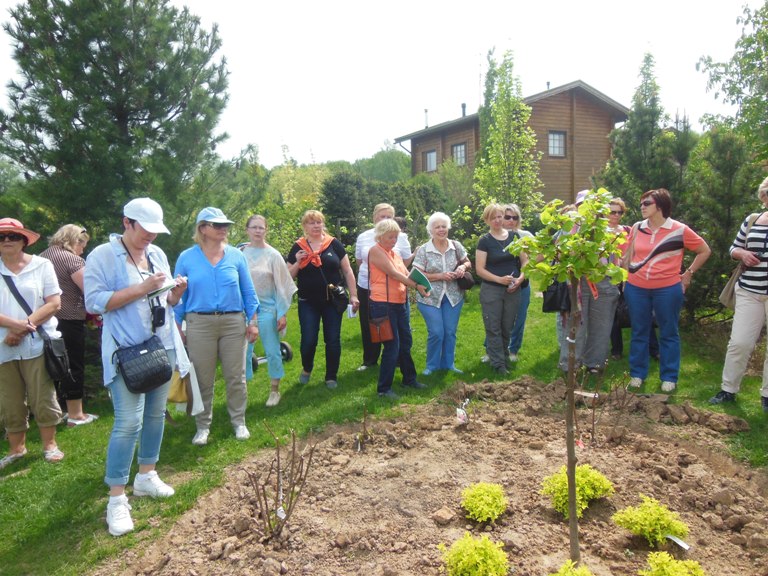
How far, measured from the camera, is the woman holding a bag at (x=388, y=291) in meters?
5.46

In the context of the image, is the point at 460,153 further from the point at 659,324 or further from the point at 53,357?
the point at 53,357

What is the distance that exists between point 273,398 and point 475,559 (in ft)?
11.6

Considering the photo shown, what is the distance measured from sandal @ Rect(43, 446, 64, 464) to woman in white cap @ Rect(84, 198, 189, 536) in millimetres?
1445

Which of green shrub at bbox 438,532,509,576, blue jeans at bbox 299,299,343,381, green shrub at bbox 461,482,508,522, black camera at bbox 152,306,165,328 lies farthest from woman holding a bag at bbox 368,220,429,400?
green shrub at bbox 438,532,509,576

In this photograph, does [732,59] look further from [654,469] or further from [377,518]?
[377,518]

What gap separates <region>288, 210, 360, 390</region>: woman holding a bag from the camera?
230 inches

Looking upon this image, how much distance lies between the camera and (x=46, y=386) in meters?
4.51

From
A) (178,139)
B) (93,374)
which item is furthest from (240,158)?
(93,374)

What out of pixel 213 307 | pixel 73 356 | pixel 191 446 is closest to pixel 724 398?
pixel 213 307

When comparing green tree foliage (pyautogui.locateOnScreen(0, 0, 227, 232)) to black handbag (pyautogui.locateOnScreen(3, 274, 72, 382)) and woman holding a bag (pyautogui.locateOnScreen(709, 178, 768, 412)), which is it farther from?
woman holding a bag (pyautogui.locateOnScreen(709, 178, 768, 412))

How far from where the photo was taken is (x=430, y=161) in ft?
90.9

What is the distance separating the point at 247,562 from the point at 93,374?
166 inches

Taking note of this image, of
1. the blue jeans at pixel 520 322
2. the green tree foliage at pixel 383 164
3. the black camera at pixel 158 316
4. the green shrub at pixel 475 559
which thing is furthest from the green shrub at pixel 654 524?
the green tree foliage at pixel 383 164

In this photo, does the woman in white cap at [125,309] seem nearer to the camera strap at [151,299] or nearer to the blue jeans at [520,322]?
the camera strap at [151,299]
